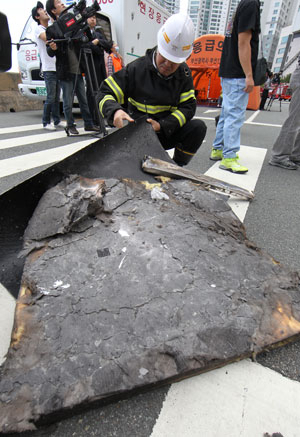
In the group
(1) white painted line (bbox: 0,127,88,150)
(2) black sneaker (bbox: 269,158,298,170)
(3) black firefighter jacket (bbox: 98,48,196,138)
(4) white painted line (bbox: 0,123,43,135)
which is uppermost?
(3) black firefighter jacket (bbox: 98,48,196,138)

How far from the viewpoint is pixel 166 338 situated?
3.15 feet

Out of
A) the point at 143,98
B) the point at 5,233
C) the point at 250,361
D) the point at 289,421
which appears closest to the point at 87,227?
the point at 5,233

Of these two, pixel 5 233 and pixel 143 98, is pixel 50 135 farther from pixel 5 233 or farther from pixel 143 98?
pixel 5 233

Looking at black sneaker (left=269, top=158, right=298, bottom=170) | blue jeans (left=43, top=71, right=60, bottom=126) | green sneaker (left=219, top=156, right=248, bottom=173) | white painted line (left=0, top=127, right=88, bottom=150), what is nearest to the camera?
green sneaker (left=219, top=156, right=248, bottom=173)

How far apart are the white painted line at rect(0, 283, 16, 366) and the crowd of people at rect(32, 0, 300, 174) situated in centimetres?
139

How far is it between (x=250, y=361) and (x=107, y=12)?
8.93 m

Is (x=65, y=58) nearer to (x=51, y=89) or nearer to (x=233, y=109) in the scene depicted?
(x=51, y=89)

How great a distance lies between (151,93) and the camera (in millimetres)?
2236

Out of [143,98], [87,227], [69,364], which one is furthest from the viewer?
[143,98]

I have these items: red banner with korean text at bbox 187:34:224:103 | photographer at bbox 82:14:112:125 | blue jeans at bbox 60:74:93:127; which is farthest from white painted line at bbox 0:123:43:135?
red banner with korean text at bbox 187:34:224:103

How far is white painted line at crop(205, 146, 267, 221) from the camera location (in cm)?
247

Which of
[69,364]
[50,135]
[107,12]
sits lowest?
[50,135]

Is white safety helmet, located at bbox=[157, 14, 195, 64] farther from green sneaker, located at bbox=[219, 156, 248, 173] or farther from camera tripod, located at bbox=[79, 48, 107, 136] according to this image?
camera tripod, located at bbox=[79, 48, 107, 136]

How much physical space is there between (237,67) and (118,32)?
19.1 feet
